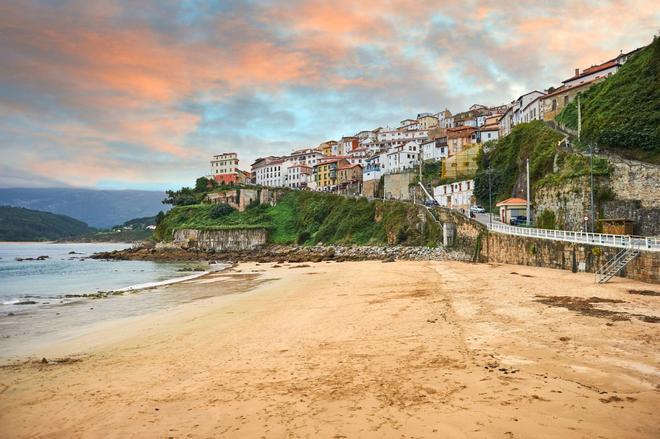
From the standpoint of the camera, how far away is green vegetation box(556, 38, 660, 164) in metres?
36.8

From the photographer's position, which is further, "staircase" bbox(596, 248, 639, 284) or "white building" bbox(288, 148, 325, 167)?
"white building" bbox(288, 148, 325, 167)

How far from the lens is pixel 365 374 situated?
30.4 feet

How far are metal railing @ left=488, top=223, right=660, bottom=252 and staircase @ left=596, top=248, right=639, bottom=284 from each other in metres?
0.35

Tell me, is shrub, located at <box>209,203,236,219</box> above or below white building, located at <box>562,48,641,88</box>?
below

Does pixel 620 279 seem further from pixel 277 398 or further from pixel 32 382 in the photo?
pixel 32 382

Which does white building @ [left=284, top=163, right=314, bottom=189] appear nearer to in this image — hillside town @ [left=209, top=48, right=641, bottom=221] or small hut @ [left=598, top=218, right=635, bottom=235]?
hillside town @ [left=209, top=48, right=641, bottom=221]

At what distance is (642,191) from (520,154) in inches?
1025

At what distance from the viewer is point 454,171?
253 ft

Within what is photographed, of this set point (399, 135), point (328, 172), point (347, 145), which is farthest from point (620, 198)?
point (347, 145)

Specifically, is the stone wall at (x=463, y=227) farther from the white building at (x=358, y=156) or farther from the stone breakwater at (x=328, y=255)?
the white building at (x=358, y=156)

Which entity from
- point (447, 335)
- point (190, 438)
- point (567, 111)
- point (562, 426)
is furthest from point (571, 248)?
point (567, 111)

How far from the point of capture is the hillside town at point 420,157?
209 ft

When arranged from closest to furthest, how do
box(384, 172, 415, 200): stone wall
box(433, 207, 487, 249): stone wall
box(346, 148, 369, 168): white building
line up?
box(433, 207, 487, 249): stone wall → box(384, 172, 415, 200): stone wall → box(346, 148, 369, 168): white building

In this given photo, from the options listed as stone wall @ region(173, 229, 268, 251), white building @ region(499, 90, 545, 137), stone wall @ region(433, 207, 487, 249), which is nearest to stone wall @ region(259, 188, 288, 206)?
stone wall @ region(173, 229, 268, 251)
